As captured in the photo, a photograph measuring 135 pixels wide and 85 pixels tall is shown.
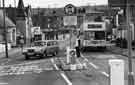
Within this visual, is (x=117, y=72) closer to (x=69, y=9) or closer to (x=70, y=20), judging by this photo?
(x=70, y=20)

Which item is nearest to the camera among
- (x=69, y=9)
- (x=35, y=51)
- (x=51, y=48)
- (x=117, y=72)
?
(x=117, y=72)

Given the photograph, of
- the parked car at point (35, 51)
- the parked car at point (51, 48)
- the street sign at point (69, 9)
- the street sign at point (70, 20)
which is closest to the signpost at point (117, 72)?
the street sign at point (70, 20)

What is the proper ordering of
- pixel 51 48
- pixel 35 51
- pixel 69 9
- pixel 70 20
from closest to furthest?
pixel 70 20
pixel 69 9
pixel 35 51
pixel 51 48

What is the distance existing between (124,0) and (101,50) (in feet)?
121

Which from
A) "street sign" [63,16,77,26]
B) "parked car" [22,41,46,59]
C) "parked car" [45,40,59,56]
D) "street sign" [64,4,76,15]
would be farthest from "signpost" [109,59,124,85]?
"parked car" [45,40,59,56]

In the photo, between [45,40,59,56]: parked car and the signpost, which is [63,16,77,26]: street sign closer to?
the signpost

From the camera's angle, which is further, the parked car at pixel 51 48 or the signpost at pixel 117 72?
the parked car at pixel 51 48

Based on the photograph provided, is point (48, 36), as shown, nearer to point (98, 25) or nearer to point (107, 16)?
point (107, 16)

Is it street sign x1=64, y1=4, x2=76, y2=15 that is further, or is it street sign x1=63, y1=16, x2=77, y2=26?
street sign x1=64, y1=4, x2=76, y2=15

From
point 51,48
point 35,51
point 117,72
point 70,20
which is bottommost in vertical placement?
point 35,51

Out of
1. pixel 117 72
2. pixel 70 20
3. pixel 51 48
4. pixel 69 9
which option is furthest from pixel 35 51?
pixel 117 72

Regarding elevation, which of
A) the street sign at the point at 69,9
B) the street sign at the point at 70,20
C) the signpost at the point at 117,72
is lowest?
the signpost at the point at 117,72

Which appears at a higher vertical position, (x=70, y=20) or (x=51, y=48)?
(x=70, y=20)

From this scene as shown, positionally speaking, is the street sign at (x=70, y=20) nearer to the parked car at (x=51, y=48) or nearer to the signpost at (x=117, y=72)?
the signpost at (x=117, y=72)
